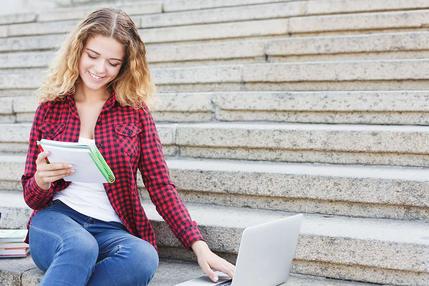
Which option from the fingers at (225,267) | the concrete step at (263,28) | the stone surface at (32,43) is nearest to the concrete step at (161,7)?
the concrete step at (263,28)

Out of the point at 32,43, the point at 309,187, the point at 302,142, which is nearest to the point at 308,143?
the point at 302,142

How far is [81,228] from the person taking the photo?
2.31 meters

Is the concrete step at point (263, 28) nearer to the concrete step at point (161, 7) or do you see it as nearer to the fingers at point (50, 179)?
the concrete step at point (161, 7)

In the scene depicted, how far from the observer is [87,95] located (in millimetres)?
2615

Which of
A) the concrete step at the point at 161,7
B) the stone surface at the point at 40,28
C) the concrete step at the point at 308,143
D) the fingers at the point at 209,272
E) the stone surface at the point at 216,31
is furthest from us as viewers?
the stone surface at the point at 40,28

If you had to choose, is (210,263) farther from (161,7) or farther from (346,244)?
(161,7)

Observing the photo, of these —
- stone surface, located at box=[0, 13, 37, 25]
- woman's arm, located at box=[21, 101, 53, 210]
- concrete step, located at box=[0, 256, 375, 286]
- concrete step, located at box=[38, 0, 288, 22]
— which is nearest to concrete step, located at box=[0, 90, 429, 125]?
woman's arm, located at box=[21, 101, 53, 210]

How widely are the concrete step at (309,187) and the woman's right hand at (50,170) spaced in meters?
0.83

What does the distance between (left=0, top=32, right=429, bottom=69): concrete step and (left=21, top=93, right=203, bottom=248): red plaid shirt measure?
1.76m

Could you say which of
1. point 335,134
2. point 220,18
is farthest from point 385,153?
point 220,18

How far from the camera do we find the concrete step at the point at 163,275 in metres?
2.38

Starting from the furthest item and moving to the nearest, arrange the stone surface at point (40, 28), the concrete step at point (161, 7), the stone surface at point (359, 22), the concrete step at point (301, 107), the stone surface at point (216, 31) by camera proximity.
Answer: the stone surface at point (40, 28) < the concrete step at point (161, 7) < the stone surface at point (216, 31) < the stone surface at point (359, 22) < the concrete step at point (301, 107)

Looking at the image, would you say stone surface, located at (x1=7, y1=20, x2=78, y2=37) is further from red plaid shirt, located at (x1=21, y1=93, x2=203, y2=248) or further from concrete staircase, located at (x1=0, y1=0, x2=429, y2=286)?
red plaid shirt, located at (x1=21, y1=93, x2=203, y2=248)

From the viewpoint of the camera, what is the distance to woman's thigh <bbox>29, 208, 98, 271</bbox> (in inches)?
83.5
